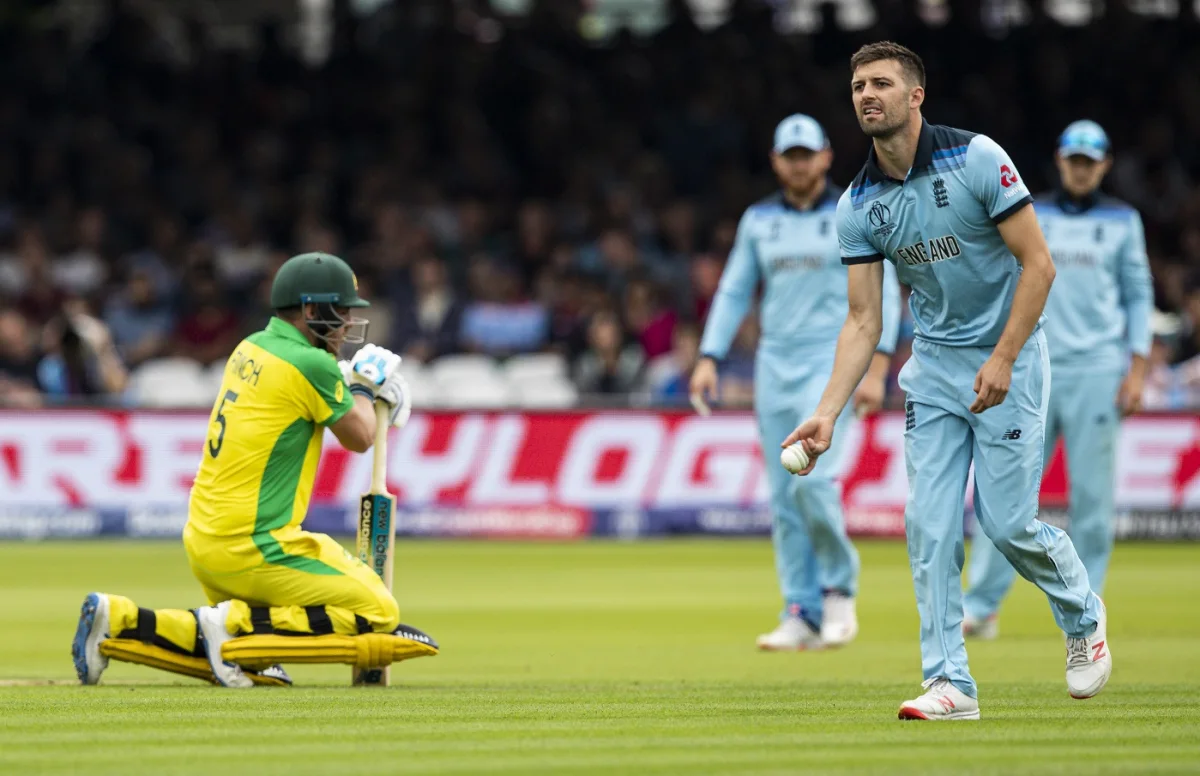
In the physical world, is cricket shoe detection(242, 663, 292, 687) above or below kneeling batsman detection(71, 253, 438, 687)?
below

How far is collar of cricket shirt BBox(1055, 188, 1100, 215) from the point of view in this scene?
460 inches

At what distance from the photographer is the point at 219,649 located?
852cm

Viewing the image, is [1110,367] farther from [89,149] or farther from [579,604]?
[89,149]

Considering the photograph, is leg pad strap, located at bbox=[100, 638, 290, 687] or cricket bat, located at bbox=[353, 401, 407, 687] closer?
leg pad strap, located at bbox=[100, 638, 290, 687]

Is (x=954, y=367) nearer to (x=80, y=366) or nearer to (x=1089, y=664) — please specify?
(x=1089, y=664)

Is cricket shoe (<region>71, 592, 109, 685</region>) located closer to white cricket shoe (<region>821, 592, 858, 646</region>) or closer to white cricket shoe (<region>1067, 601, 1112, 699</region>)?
white cricket shoe (<region>1067, 601, 1112, 699</region>)

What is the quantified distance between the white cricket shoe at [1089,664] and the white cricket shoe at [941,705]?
610mm

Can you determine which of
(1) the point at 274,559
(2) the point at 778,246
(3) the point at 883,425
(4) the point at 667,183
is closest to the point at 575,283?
(4) the point at 667,183

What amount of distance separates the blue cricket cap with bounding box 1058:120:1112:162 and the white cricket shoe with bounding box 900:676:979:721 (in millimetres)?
5269

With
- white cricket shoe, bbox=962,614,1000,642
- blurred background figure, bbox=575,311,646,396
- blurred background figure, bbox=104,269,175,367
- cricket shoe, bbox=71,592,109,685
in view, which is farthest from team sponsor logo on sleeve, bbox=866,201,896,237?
blurred background figure, bbox=104,269,175,367

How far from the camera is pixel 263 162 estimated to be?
2523 cm

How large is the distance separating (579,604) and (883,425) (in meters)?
6.93

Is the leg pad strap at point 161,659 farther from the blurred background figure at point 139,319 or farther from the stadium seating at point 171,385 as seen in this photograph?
the blurred background figure at point 139,319

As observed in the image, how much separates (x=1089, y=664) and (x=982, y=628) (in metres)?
3.89
